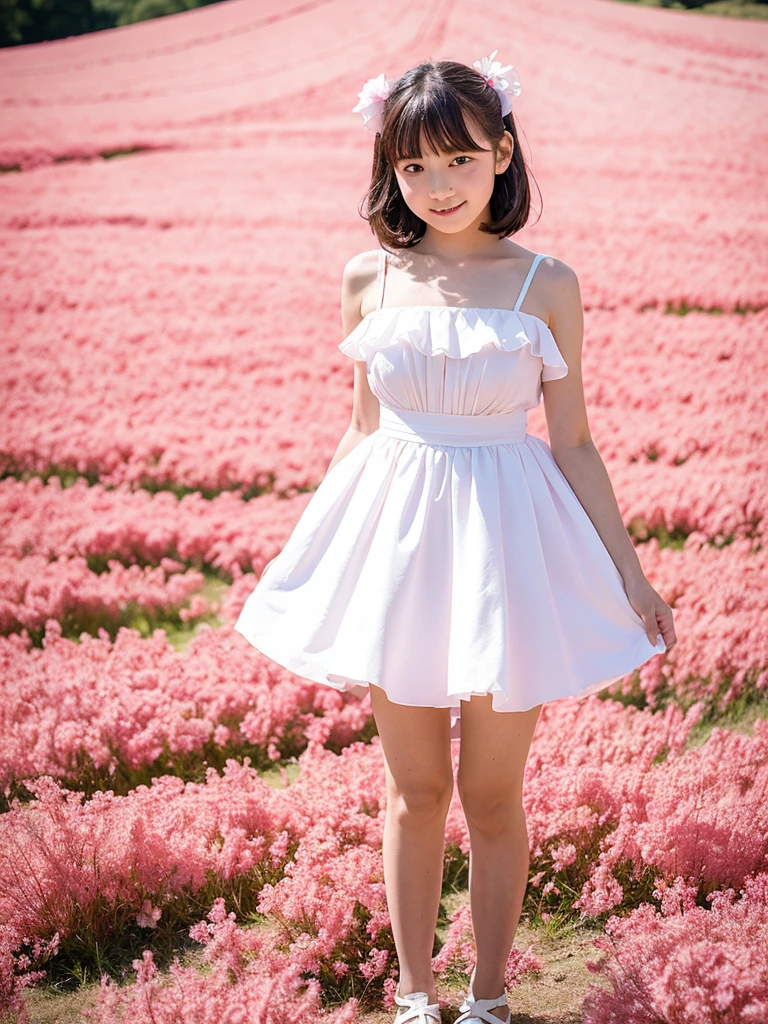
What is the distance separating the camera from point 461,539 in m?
2.28

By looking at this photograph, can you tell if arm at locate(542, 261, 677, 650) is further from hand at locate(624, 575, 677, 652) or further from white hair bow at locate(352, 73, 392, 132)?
white hair bow at locate(352, 73, 392, 132)

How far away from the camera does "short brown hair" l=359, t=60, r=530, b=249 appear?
2275 mm

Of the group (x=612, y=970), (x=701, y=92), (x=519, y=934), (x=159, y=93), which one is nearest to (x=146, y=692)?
(x=519, y=934)

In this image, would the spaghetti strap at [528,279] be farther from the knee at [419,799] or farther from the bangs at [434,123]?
the knee at [419,799]

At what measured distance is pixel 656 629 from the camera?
2.40 metres

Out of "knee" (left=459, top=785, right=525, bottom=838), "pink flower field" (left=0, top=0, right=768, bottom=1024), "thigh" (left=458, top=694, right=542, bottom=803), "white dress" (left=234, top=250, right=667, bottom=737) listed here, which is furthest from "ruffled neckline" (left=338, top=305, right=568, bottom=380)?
"knee" (left=459, top=785, right=525, bottom=838)

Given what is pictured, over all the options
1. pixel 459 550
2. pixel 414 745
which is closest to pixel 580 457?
pixel 459 550

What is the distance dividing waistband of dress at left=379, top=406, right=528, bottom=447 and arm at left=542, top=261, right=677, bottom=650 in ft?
0.39

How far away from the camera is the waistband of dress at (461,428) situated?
238 centimetres

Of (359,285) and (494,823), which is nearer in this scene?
(494,823)

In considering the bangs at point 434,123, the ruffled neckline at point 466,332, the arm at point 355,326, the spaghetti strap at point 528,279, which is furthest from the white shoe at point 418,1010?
the bangs at point 434,123

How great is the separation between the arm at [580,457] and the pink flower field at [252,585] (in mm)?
296

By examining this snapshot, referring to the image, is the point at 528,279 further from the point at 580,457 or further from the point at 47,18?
the point at 47,18

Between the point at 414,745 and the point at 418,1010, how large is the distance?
0.66m
